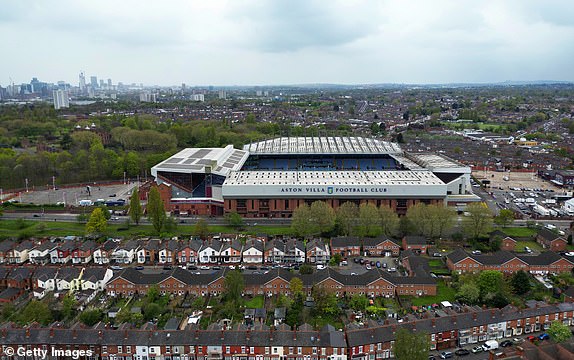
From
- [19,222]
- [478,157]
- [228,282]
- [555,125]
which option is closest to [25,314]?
[228,282]

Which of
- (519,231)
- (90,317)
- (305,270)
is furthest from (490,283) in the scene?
(90,317)

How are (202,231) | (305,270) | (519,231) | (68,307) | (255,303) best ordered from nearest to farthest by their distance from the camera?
(68,307)
(255,303)
(305,270)
(202,231)
(519,231)

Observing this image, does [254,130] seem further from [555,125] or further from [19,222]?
[555,125]

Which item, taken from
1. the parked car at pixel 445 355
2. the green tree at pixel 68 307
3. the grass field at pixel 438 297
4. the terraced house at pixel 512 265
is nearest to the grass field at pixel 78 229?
the green tree at pixel 68 307

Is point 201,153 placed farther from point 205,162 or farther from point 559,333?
point 559,333

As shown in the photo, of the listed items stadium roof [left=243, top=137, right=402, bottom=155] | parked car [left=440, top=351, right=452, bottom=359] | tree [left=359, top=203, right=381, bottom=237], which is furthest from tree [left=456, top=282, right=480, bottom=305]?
stadium roof [left=243, top=137, right=402, bottom=155]

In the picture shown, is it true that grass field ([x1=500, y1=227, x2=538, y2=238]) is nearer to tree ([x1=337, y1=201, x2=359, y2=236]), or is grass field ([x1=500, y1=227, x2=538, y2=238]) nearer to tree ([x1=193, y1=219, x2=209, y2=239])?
A: tree ([x1=337, y1=201, x2=359, y2=236])

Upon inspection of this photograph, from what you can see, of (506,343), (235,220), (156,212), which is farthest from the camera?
(235,220)
